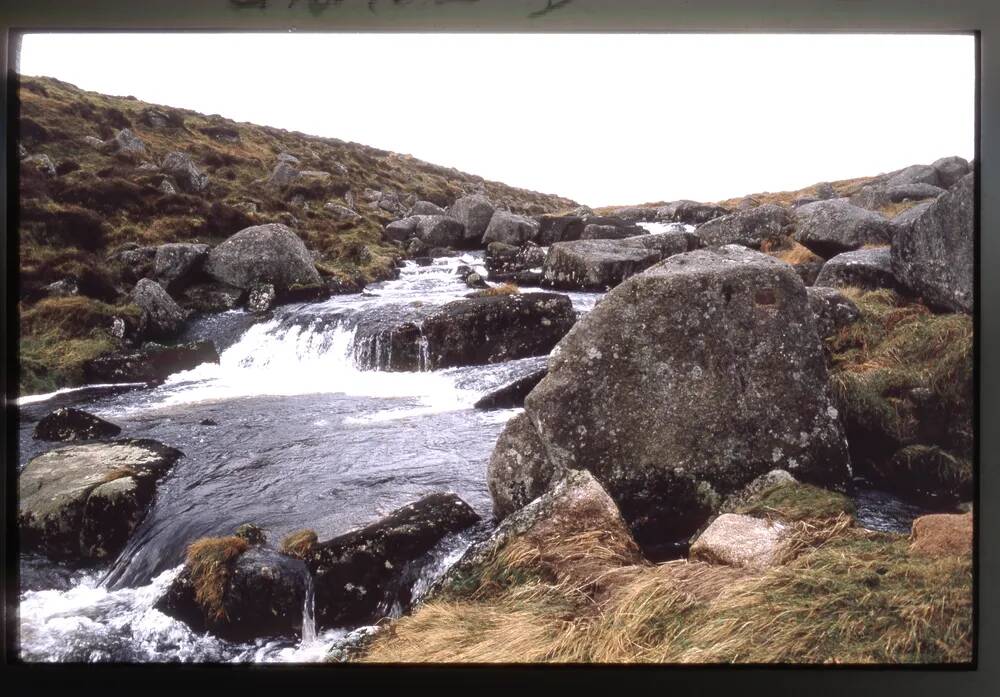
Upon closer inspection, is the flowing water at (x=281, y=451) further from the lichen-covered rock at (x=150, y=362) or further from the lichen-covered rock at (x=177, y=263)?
the lichen-covered rock at (x=177, y=263)

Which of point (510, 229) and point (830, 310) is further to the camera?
point (510, 229)

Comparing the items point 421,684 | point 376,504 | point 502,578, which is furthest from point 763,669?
point 376,504

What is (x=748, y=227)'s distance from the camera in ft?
11.5

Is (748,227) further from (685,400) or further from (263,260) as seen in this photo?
(263,260)

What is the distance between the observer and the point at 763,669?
10.7ft

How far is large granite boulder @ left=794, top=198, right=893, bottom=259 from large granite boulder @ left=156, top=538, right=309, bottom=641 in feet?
10.9

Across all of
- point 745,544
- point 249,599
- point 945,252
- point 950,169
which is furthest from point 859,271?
point 249,599

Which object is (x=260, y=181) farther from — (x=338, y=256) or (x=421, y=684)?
(x=421, y=684)

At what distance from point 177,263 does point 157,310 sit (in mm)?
293

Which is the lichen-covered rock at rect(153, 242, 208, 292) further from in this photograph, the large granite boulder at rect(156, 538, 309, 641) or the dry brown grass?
the dry brown grass

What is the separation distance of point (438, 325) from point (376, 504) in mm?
1051

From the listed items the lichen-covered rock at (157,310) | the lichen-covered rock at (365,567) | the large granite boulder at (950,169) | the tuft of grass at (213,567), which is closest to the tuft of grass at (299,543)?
the lichen-covered rock at (365,567)

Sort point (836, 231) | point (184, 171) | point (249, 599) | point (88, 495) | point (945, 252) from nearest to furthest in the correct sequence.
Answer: point (249, 599) < point (88, 495) < point (945, 252) < point (836, 231) < point (184, 171)
